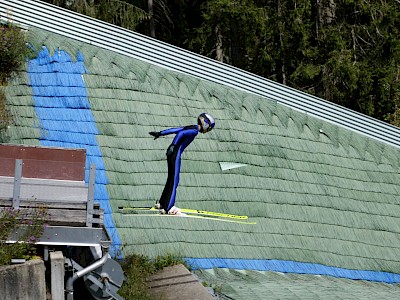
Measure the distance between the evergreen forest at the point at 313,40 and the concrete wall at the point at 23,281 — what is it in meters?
18.8

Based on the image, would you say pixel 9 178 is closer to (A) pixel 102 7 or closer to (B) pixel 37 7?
(B) pixel 37 7

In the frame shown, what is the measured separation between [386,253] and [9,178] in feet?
24.6

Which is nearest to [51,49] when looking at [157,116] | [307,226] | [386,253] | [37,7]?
[37,7]

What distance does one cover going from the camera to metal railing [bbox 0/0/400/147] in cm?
1634

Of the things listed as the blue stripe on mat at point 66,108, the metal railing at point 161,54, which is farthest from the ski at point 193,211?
the metal railing at point 161,54

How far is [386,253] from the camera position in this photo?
16.5 m

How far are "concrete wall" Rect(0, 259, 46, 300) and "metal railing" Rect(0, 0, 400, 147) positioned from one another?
6635 mm

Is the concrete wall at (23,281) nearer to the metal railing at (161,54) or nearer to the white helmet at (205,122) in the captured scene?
the white helmet at (205,122)

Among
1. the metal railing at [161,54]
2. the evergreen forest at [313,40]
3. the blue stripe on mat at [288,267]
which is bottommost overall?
the blue stripe on mat at [288,267]

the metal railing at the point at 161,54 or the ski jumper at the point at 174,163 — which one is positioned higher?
the metal railing at the point at 161,54

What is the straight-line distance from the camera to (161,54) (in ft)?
55.3

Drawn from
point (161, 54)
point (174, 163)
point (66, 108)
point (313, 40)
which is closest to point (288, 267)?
point (174, 163)

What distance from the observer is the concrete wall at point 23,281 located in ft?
33.7

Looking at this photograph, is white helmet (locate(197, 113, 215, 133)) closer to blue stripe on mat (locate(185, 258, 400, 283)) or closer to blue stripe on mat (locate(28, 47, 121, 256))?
blue stripe on mat (locate(28, 47, 121, 256))
